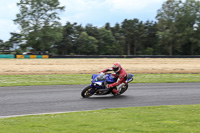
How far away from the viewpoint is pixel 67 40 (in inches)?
3209

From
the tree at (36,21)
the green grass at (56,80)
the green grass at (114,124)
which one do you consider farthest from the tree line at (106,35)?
the green grass at (114,124)

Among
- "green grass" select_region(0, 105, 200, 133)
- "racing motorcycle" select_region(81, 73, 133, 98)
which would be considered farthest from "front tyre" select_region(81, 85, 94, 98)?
"green grass" select_region(0, 105, 200, 133)

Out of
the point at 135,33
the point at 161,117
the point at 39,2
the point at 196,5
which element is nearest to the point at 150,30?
the point at 135,33

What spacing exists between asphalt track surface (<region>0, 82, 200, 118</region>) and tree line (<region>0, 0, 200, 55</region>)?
52.8 meters

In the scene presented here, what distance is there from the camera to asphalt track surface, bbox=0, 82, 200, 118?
10.2 meters

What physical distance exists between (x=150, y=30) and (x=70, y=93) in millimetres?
89324

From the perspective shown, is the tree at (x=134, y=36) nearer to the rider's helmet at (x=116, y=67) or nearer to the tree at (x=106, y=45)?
the tree at (x=106, y=45)

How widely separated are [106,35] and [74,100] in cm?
8102

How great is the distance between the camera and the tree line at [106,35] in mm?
65750

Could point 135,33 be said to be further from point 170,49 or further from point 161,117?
point 161,117

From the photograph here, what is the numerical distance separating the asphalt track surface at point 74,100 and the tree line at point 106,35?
5282cm

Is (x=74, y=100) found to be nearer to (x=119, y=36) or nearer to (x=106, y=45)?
(x=106, y=45)

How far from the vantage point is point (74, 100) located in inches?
470

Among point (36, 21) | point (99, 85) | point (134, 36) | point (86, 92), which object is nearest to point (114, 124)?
point (99, 85)
